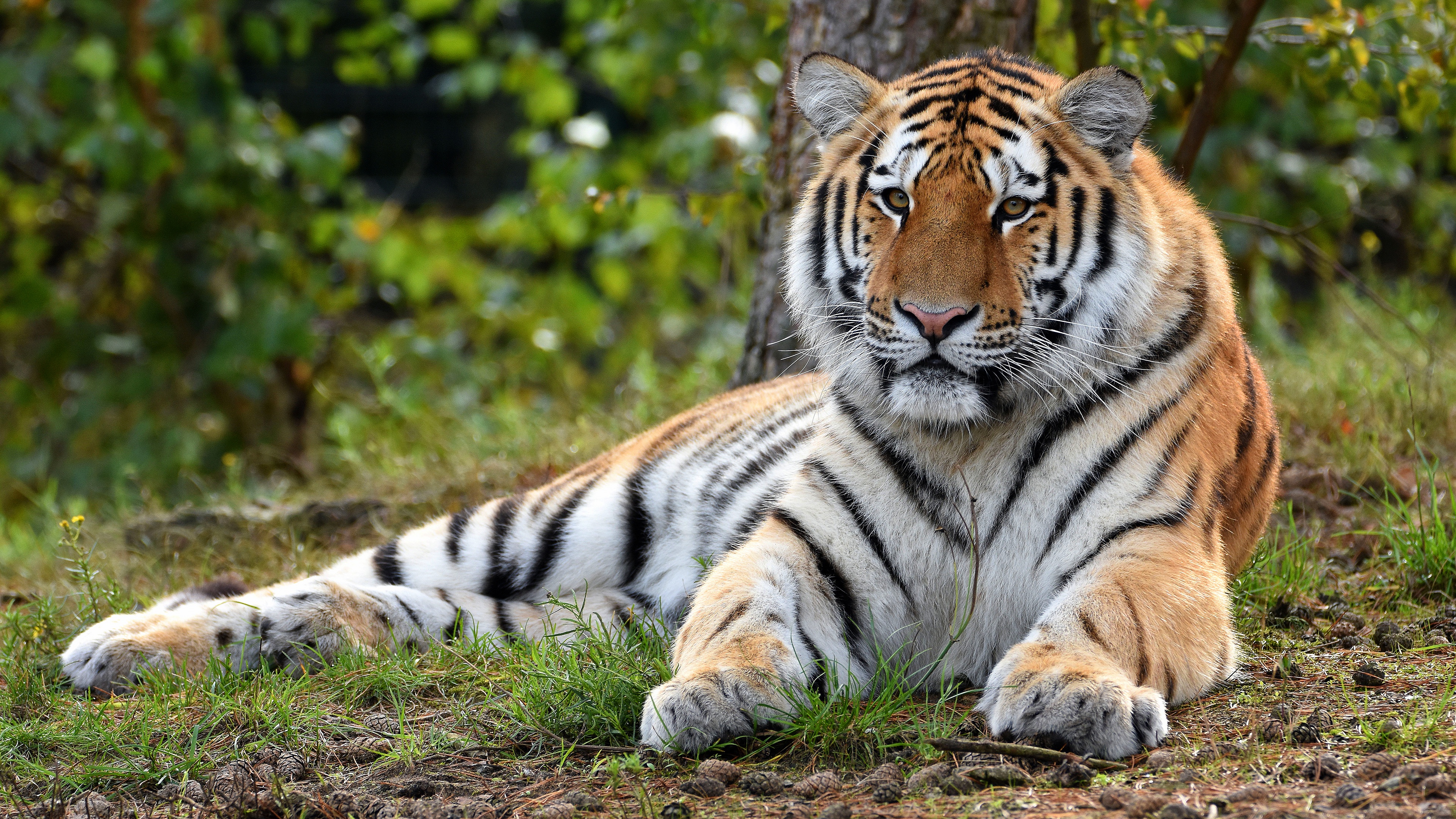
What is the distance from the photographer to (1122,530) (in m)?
2.49

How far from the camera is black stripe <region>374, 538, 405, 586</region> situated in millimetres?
3500

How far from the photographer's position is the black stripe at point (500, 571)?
355 cm

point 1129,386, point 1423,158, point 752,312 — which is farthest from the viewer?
point 1423,158

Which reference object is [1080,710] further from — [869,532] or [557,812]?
[557,812]

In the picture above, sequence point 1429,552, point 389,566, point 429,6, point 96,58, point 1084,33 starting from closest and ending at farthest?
point 1429,552, point 389,566, point 1084,33, point 96,58, point 429,6

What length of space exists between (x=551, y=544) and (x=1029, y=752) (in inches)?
70.4

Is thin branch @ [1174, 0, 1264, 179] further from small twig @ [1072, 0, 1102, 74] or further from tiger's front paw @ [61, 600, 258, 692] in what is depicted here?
tiger's front paw @ [61, 600, 258, 692]

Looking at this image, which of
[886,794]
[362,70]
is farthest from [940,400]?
[362,70]

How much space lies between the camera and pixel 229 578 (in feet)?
11.1

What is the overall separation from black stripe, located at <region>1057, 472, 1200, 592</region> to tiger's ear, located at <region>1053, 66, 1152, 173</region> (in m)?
0.72

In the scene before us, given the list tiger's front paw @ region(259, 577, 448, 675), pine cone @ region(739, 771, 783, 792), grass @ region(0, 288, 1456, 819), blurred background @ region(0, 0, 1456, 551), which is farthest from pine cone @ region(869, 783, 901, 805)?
blurred background @ region(0, 0, 1456, 551)

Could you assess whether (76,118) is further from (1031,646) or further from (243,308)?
(1031,646)

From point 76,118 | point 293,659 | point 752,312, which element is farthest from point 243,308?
point 293,659

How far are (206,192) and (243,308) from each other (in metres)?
0.57
